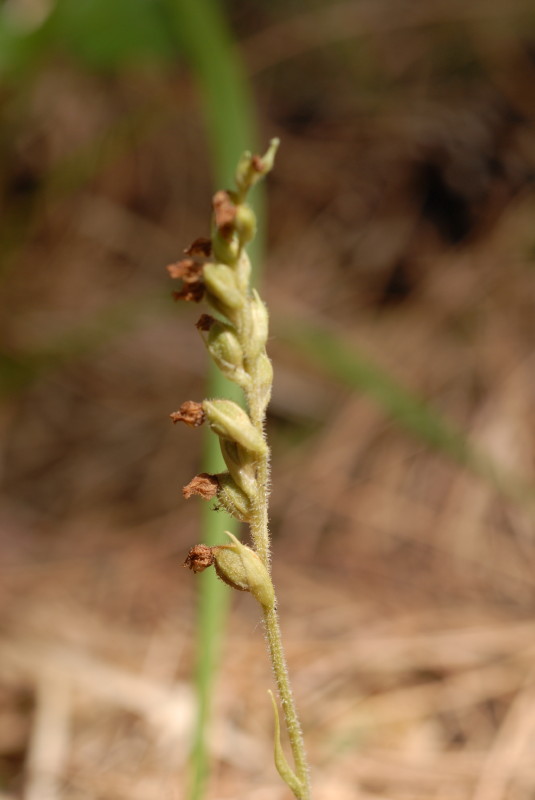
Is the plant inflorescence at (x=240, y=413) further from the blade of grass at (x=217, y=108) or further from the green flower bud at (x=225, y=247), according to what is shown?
the blade of grass at (x=217, y=108)

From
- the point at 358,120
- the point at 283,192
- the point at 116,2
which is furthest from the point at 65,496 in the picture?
the point at 358,120

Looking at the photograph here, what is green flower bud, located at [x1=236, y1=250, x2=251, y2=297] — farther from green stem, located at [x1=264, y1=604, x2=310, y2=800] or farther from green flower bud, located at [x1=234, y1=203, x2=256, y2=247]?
green stem, located at [x1=264, y1=604, x2=310, y2=800]

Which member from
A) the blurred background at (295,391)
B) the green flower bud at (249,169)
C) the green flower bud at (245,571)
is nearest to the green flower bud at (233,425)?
the green flower bud at (245,571)

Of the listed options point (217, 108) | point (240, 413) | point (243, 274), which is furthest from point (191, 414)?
point (217, 108)

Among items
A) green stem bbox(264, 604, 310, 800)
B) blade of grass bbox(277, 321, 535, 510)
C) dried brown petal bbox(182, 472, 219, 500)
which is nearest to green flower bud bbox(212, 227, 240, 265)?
dried brown petal bbox(182, 472, 219, 500)

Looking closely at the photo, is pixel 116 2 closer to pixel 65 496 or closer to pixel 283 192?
pixel 283 192
